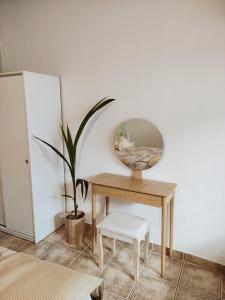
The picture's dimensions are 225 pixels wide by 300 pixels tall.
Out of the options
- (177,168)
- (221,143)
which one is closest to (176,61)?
(221,143)

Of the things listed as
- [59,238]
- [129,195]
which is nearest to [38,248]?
[59,238]

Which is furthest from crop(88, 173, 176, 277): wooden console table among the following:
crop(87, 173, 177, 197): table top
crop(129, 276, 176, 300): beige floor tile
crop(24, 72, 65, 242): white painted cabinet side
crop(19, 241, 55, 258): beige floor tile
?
crop(24, 72, 65, 242): white painted cabinet side

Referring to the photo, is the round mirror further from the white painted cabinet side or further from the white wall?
the white painted cabinet side

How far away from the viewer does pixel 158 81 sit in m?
2.13

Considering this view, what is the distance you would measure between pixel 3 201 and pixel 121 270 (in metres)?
1.56

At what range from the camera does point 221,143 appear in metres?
1.93

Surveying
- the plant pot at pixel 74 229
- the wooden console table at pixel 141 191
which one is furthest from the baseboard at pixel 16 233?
the wooden console table at pixel 141 191

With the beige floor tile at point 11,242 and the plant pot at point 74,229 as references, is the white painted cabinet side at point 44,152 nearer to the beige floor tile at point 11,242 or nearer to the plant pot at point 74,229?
the beige floor tile at point 11,242

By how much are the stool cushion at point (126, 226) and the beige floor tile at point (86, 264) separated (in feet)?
1.35

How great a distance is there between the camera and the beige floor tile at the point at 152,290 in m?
1.80

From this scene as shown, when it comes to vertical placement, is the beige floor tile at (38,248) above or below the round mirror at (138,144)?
below

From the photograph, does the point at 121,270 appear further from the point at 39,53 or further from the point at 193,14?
the point at 39,53

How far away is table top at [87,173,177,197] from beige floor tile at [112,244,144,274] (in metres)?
0.74

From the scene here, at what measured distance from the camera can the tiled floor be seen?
6.02 feet
